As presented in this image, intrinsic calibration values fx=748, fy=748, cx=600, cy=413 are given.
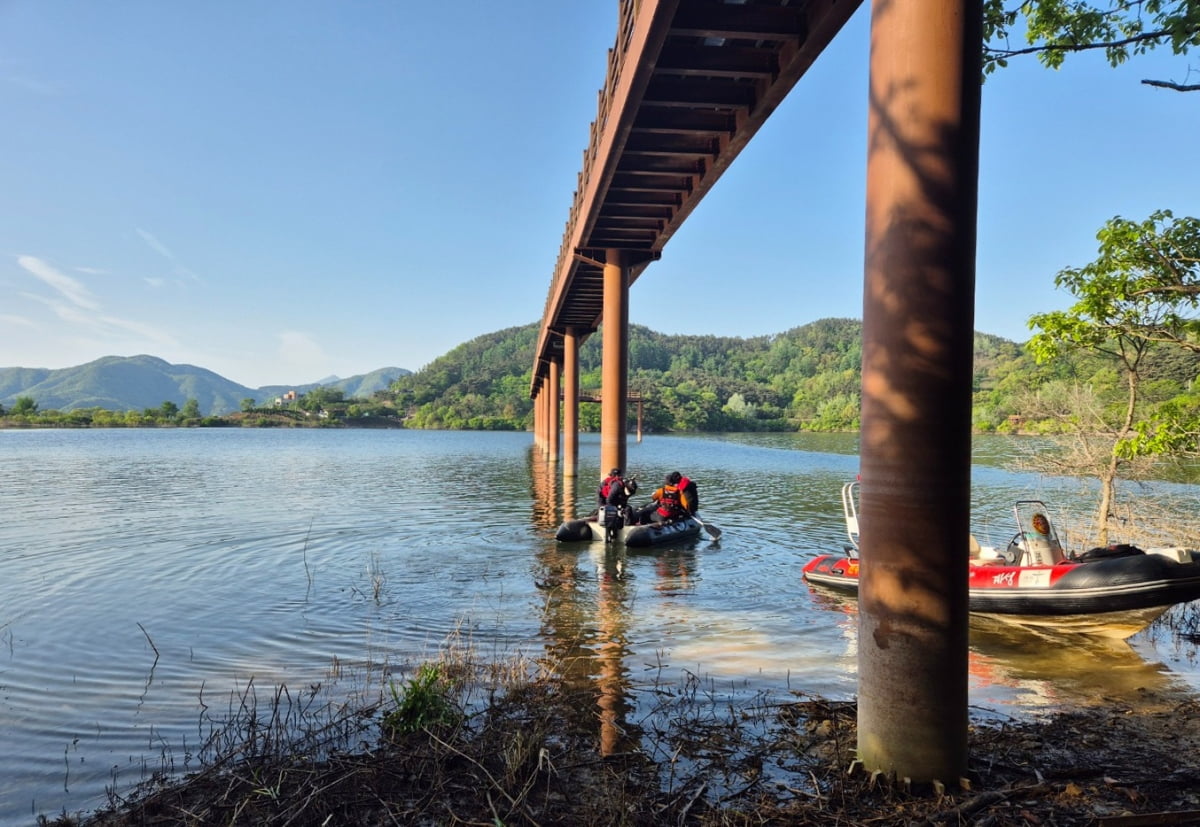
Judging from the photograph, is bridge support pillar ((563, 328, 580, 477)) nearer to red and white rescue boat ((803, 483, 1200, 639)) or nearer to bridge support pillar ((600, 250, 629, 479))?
bridge support pillar ((600, 250, 629, 479))

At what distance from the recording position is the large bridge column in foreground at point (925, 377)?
404cm

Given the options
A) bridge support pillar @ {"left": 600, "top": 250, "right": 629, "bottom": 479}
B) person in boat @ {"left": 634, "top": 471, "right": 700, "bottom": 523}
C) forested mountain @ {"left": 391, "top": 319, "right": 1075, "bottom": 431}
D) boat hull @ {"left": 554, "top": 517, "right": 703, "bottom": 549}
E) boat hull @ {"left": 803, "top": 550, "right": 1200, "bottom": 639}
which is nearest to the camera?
boat hull @ {"left": 803, "top": 550, "right": 1200, "bottom": 639}

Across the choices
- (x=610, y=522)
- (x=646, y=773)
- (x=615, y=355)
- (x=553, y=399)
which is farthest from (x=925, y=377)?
(x=553, y=399)

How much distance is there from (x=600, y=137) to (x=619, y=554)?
29.0ft

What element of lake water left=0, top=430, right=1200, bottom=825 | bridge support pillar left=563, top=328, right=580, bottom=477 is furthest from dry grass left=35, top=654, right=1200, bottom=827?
bridge support pillar left=563, top=328, right=580, bottom=477

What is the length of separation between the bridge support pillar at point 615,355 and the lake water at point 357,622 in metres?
3.20

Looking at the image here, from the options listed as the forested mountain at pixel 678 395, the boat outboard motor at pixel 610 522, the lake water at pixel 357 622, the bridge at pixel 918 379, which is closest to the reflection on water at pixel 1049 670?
the lake water at pixel 357 622

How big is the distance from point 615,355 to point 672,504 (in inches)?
288

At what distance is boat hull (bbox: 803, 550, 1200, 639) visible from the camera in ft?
26.0

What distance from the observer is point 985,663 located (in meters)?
8.03

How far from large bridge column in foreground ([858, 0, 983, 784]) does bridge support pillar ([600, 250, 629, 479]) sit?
18.7 m

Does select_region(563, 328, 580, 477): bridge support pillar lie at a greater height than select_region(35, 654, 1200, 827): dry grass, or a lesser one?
greater

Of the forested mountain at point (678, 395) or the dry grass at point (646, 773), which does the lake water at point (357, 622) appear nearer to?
the dry grass at point (646, 773)

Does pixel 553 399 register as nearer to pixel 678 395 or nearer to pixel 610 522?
pixel 610 522
